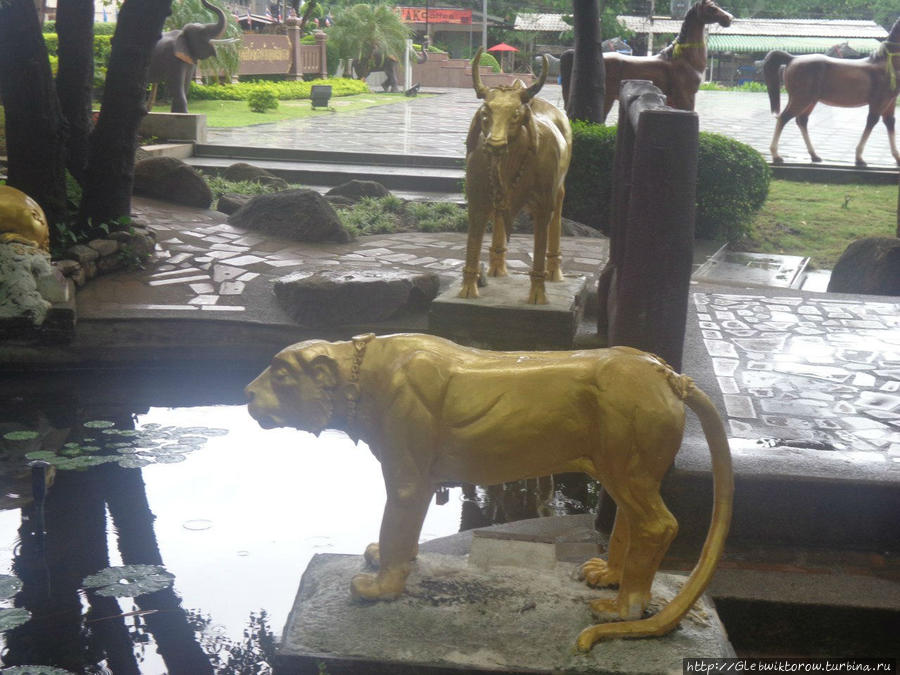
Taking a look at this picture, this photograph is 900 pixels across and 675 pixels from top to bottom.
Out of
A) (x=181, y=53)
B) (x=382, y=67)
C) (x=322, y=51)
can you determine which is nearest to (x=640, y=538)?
(x=181, y=53)

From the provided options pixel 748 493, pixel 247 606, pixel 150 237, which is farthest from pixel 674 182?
pixel 150 237

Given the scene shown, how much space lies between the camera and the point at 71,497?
Answer: 16.7ft

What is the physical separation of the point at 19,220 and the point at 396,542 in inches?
236

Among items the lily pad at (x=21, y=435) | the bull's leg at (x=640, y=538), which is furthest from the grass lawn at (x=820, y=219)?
the bull's leg at (x=640, y=538)

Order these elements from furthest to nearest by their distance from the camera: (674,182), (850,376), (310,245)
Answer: (310,245) < (850,376) < (674,182)

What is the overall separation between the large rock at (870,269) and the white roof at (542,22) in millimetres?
19127

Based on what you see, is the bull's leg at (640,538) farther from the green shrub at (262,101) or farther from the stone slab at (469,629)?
the green shrub at (262,101)

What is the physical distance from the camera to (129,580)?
4168 mm

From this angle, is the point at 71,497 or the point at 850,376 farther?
the point at 850,376

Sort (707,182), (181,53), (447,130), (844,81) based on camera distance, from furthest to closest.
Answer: (447,130)
(181,53)
(844,81)
(707,182)

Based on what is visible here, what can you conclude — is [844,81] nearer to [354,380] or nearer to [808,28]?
[808,28]

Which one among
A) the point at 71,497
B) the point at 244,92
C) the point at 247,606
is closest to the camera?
the point at 247,606

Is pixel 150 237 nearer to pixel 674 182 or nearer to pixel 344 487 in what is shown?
pixel 344 487

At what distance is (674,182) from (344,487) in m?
2.65
